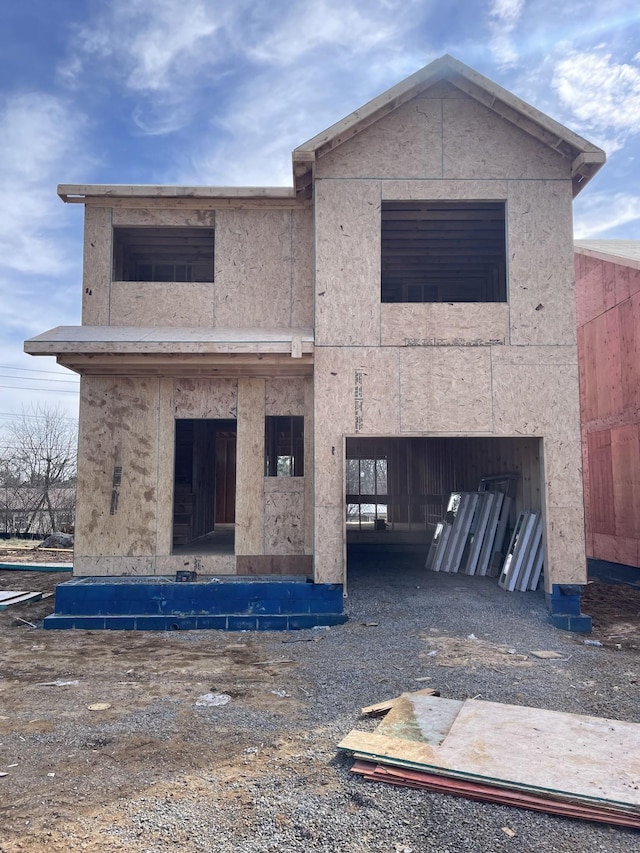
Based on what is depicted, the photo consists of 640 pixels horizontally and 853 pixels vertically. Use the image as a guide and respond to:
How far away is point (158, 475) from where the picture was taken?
899 centimetres

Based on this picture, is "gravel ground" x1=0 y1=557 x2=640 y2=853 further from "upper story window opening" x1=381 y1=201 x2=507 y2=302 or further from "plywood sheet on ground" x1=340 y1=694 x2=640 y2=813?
"upper story window opening" x1=381 y1=201 x2=507 y2=302

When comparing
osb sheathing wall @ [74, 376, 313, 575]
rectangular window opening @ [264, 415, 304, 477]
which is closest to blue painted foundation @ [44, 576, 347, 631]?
osb sheathing wall @ [74, 376, 313, 575]

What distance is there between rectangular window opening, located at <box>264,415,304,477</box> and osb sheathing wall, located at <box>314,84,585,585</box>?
147cm

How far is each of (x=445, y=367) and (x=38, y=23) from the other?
8.36 metres

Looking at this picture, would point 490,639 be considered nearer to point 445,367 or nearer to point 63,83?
point 445,367

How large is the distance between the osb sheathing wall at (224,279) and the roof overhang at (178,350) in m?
0.47

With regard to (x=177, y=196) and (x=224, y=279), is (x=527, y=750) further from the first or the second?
(x=177, y=196)

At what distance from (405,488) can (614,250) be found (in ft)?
27.0

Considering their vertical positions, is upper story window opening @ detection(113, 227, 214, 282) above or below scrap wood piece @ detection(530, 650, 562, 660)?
above

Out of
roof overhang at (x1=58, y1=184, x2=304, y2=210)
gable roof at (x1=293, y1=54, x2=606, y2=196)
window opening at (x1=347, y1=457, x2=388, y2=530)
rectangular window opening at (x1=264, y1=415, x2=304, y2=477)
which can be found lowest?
window opening at (x1=347, y1=457, x2=388, y2=530)

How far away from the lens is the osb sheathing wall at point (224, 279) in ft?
30.8

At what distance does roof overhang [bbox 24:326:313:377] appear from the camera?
8.07 metres

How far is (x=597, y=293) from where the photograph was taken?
43.9ft

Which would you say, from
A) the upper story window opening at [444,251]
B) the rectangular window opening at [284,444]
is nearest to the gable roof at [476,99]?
the upper story window opening at [444,251]
